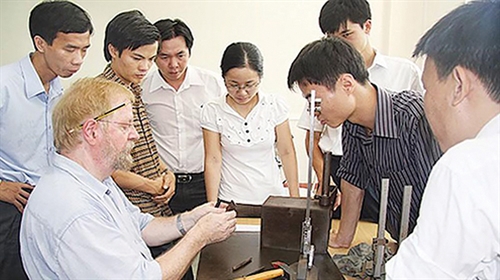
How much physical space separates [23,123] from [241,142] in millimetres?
904

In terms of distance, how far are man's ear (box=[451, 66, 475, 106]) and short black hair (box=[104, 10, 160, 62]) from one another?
1488 millimetres

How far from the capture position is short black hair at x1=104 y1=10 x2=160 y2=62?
192 centimetres

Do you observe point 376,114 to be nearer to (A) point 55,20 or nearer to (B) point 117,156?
(B) point 117,156

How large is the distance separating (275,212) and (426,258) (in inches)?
30.7

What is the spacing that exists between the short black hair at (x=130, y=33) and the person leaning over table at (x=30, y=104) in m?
0.13

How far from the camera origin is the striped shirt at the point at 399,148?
132cm

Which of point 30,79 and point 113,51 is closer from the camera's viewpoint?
point 30,79

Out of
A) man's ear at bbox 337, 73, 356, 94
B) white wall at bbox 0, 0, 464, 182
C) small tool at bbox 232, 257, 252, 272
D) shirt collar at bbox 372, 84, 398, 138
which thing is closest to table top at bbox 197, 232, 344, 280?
small tool at bbox 232, 257, 252, 272

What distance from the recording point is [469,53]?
692 mm

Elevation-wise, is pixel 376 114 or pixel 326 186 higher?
pixel 376 114

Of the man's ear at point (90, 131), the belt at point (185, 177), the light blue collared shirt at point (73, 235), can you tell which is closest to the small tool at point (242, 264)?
the light blue collared shirt at point (73, 235)

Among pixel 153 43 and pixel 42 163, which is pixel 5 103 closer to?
pixel 42 163

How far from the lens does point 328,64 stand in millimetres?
1376

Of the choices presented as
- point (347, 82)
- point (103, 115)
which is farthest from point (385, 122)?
point (103, 115)
